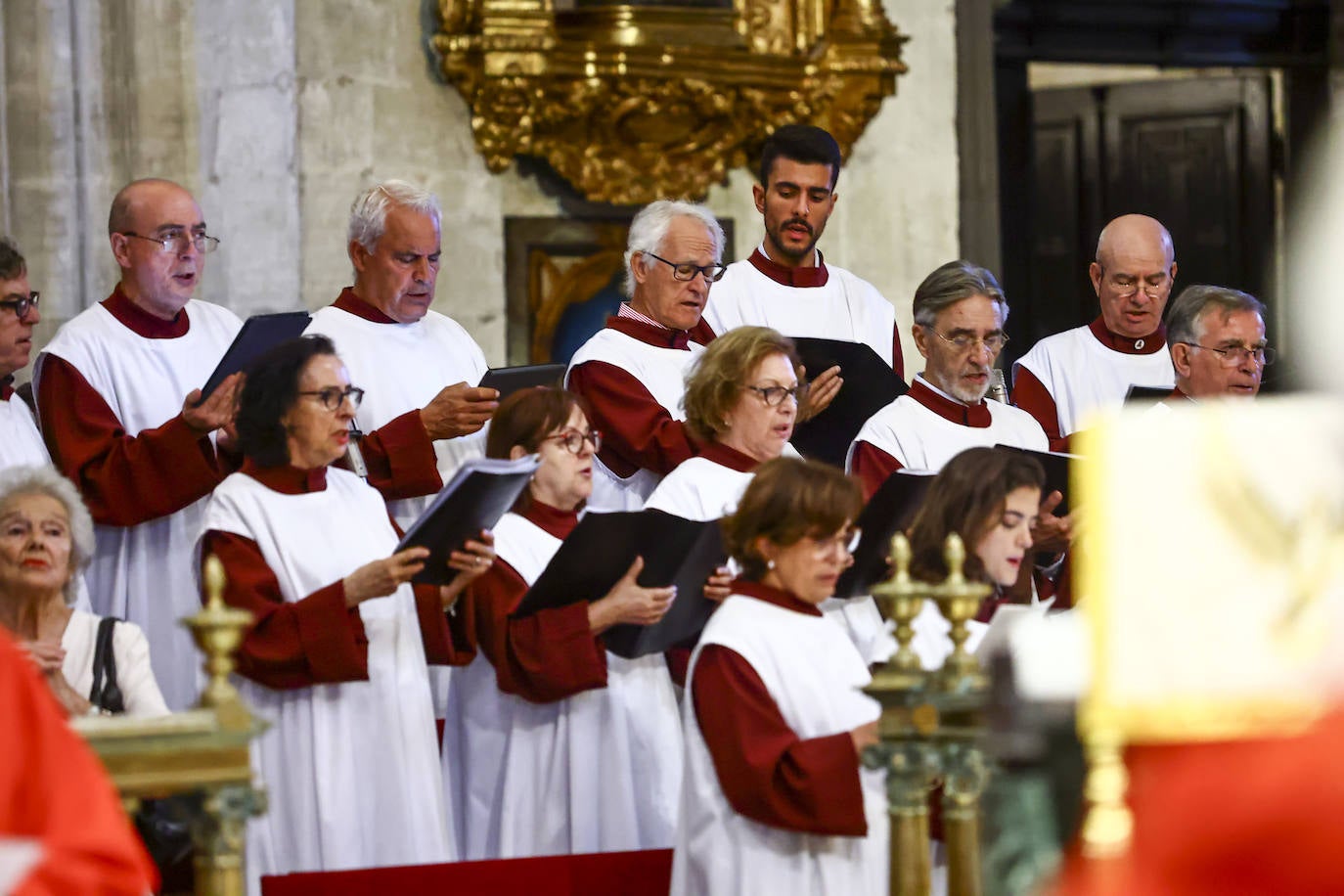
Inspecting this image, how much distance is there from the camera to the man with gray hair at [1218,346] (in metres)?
6.49

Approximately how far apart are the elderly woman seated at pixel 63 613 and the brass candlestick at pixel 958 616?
2.00 meters

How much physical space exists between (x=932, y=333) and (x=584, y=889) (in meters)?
2.23

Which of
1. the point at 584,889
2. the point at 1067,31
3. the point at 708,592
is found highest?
the point at 1067,31

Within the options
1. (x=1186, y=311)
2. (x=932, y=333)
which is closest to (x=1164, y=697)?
(x=932, y=333)

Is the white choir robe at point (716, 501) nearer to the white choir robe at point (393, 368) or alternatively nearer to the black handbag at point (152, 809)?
the white choir robe at point (393, 368)

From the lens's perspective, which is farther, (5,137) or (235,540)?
(5,137)

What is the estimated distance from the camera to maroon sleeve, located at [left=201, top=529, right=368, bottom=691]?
192 inches

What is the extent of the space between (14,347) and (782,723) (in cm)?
260

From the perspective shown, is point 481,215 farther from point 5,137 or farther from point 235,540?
point 235,540

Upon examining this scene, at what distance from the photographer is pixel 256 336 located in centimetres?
534

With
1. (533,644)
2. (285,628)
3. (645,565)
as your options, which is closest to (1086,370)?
(645,565)

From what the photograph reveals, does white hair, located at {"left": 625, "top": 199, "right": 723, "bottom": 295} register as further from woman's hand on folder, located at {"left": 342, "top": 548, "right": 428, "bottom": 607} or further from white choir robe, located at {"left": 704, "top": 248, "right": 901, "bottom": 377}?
woman's hand on folder, located at {"left": 342, "top": 548, "right": 428, "bottom": 607}

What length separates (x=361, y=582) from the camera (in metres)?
4.83

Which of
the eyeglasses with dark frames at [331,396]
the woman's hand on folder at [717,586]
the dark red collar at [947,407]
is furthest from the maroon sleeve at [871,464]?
the eyeglasses with dark frames at [331,396]
